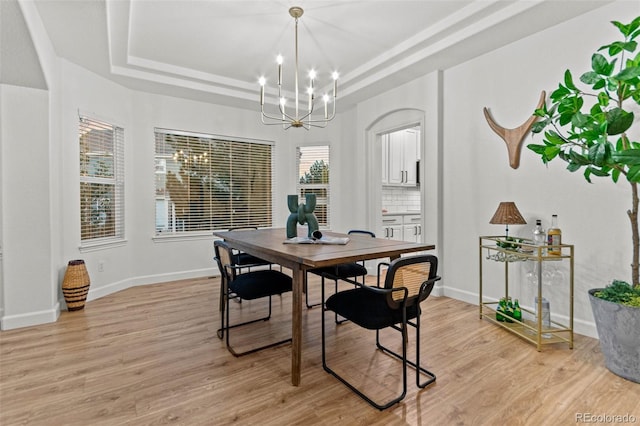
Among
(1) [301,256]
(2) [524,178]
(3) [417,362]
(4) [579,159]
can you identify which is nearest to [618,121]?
(4) [579,159]

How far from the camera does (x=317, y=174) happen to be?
5844 millimetres

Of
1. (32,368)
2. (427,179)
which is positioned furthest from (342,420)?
(427,179)

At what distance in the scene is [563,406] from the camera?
1.82 meters

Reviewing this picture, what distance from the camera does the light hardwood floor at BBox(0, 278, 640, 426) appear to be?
1.77 m

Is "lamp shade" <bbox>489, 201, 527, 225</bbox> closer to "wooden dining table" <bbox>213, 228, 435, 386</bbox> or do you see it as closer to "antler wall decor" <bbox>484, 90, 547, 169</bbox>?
"antler wall decor" <bbox>484, 90, 547, 169</bbox>

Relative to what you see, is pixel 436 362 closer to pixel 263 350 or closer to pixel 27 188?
pixel 263 350

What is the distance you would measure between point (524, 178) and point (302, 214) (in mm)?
2219

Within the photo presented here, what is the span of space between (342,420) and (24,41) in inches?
141

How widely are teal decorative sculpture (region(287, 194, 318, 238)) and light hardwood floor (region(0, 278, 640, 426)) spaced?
0.95 meters

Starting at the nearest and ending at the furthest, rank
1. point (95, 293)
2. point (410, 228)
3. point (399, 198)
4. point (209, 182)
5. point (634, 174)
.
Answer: point (634, 174), point (95, 293), point (209, 182), point (410, 228), point (399, 198)

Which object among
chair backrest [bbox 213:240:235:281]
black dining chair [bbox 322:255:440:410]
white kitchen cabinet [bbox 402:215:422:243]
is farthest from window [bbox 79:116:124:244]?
white kitchen cabinet [bbox 402:215:422:243]

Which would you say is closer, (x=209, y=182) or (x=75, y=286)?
(x=75, y=286)

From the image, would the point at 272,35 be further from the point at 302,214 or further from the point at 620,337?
the point at 620,337

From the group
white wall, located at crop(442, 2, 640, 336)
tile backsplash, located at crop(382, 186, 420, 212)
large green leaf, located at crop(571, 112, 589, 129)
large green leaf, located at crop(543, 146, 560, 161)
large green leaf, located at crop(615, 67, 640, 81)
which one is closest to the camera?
large green leaf, located at crop(615, 67, 640, 81)
